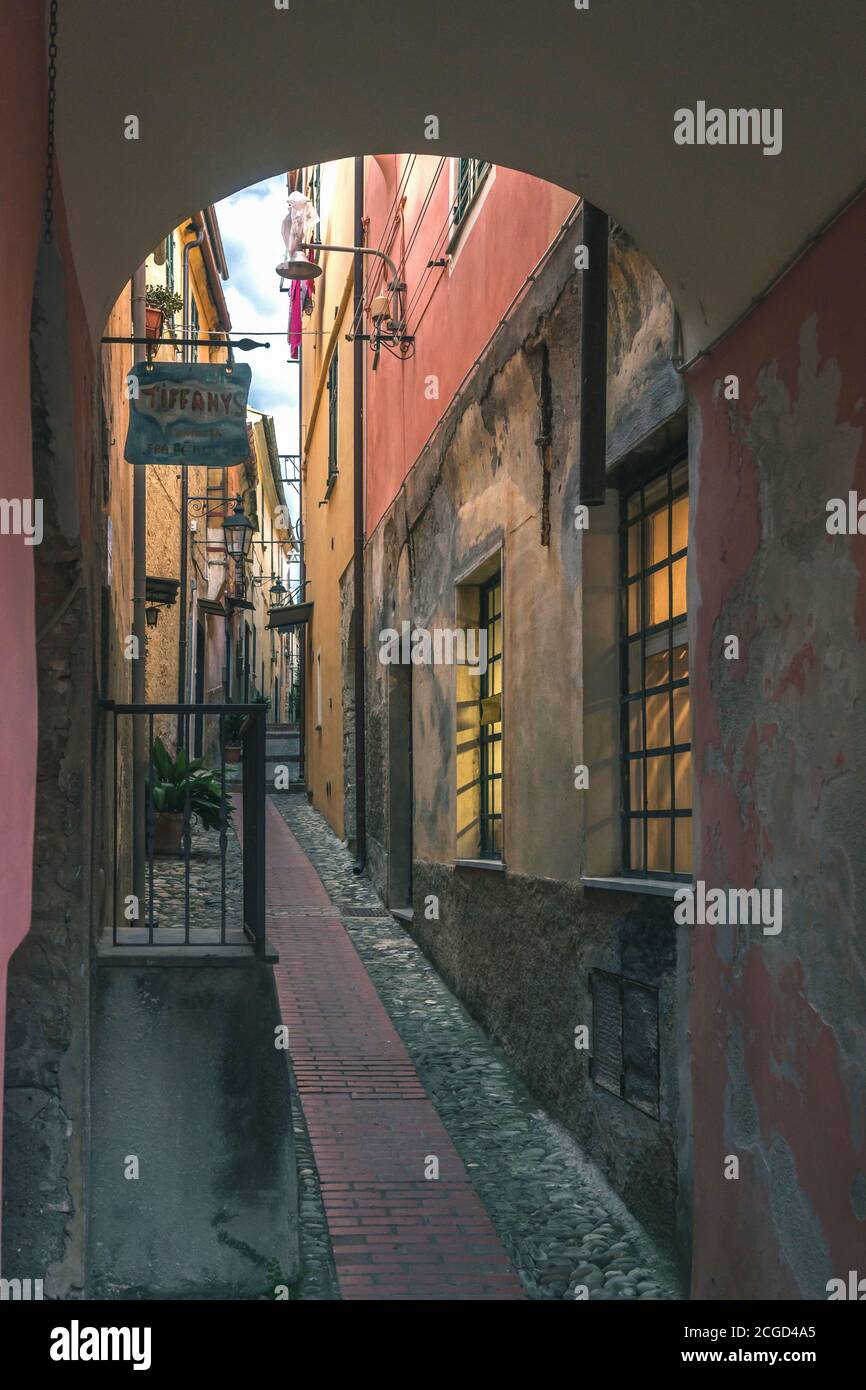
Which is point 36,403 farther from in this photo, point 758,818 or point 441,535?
point 441,535

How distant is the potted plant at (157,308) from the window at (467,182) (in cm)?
324

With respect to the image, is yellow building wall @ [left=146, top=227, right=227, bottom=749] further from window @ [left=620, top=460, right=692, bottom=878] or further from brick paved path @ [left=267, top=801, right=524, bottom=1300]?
window @ [left=620, top=460, right=692, bottom=878]

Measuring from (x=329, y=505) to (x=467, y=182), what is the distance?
9.91 metres

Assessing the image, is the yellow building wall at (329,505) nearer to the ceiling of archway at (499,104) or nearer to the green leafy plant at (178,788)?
the green leafy plant at (178,788)

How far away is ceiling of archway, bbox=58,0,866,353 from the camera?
3689mm

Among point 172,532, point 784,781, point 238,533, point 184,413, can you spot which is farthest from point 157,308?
point 784,781

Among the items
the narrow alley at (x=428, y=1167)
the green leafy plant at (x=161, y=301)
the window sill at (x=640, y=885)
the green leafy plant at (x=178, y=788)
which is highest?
the green leafy plant at (x=161, y=301)

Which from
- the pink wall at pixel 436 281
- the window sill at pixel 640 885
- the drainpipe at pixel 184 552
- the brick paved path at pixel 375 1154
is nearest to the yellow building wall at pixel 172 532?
the drainpipe at pixel 184 552

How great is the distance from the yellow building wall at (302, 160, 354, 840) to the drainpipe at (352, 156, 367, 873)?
2.75ft

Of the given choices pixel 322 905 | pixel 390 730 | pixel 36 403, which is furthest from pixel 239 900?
pixel 36 403

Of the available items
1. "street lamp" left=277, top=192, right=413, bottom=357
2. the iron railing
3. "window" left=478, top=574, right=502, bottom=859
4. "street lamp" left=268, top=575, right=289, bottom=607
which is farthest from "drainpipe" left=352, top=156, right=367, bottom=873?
"street lamp" left=268, top=575, right=289, bottom=607

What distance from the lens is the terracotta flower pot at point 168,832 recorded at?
1260 centimetres

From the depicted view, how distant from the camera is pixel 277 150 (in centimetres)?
464

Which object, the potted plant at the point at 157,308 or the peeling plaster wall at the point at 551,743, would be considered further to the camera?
the potted plant at the point at 157,308
